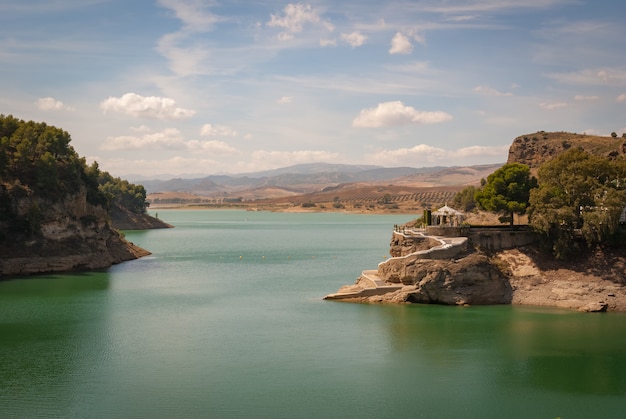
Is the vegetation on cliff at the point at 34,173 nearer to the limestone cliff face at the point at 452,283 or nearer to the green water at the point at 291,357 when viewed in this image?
the green water at the point at 291,357

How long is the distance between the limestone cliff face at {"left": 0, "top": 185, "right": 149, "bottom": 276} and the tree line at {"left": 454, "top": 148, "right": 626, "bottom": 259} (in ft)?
170

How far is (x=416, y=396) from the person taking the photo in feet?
106

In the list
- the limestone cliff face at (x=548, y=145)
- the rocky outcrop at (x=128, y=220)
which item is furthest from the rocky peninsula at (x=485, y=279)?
the rocky outcrop at (x=128, y=220)

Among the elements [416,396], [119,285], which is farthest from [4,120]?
[416,396]

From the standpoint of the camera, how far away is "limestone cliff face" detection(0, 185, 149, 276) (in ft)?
249

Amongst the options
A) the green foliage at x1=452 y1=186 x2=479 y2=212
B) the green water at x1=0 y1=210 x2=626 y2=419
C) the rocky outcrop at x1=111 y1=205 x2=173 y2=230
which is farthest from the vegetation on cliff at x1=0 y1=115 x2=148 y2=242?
the green foliage at x1=452 y1=186 x2=479 y2=212

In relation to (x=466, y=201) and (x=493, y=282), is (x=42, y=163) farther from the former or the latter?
(x=466, y=201)

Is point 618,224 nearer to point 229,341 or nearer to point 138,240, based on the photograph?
point 229,341

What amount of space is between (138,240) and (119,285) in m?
67.1

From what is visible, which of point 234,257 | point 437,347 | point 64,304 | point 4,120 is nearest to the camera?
point 437,347

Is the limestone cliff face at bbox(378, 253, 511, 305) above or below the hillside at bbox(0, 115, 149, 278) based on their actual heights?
below

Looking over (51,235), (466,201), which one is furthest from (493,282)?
(466,201)

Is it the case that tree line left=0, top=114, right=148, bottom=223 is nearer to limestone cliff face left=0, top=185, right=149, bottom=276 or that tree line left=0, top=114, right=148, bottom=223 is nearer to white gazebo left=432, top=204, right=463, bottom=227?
limestone cliff face left=0, top=185, right=149, bottom=276

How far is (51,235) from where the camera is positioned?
8038cm
